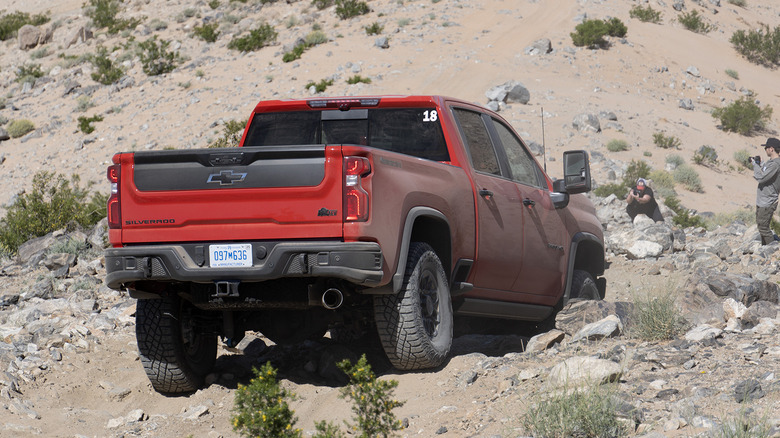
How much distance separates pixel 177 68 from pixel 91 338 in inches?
1032

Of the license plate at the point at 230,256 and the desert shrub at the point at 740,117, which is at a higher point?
the license plate at the point at 230,256

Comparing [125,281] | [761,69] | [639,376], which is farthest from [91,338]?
[761,69]

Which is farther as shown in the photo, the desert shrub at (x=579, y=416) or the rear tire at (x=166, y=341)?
the rear tire at (x=166, y=341)

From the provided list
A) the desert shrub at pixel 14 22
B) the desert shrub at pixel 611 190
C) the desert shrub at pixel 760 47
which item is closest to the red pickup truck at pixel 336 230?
the desert shrub at pixel 611 190

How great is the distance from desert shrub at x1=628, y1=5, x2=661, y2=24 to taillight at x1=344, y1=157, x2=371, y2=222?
3333 cm

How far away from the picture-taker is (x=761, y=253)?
1147 centimetres

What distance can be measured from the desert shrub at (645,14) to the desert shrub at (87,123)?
21149 mm

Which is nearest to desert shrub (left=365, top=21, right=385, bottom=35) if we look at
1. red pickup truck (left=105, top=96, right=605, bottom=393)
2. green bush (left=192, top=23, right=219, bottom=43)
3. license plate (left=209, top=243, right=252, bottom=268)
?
green bush (left=192, top=23, right=219, bottom=43)

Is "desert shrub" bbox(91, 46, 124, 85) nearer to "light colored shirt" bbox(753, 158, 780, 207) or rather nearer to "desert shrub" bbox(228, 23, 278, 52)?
"desert shrub" bbox(228, 23, 278, 52)

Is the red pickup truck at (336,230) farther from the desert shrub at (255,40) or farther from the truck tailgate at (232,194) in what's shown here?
the desert shrub at (255,40)

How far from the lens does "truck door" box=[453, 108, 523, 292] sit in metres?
6.37

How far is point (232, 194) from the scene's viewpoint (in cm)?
520

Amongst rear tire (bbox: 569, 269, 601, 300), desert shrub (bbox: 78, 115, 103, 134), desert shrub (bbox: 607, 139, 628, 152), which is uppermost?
rear tire (bbox: 569, 269, 601, 300)

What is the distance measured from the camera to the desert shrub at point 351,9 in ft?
115
